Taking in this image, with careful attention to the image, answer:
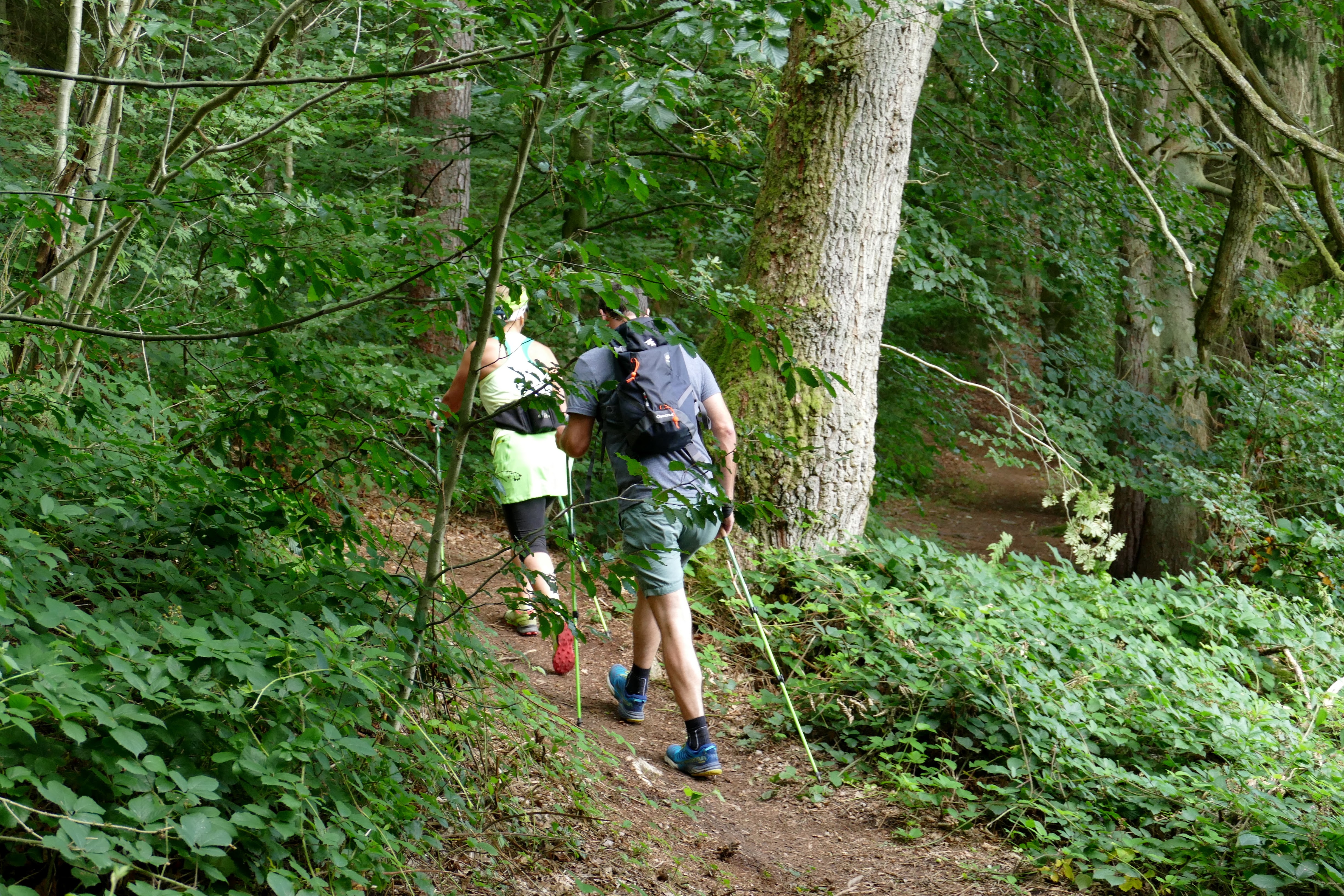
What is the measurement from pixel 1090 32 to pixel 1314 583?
5951 mm

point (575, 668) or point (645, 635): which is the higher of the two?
point (645, 635)

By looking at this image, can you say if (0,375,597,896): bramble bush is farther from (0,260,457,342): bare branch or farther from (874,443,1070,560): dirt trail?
(874,443,1070,560): dirt trail

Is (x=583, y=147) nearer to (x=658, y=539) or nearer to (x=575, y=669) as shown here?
(x=658, y=539)

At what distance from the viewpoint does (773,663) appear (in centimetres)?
476

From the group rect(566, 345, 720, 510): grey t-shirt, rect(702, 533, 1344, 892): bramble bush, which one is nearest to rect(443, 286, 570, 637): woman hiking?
rect(566, 345, 720, 510): grey t-shirt

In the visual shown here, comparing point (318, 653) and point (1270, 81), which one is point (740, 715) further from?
point (1270, 81)

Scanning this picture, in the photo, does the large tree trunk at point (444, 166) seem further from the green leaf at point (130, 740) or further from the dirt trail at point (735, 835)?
the green leaf at point (130, 740)

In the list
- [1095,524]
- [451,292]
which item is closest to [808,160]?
[1095,524]

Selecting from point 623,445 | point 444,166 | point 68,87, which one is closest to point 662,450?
point 623,445

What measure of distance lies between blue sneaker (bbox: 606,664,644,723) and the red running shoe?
0.28m

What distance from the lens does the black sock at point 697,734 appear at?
169 inches

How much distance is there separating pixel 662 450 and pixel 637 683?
131cm

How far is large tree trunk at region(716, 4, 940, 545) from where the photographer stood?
239 inches

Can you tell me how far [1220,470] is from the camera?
8609mm
